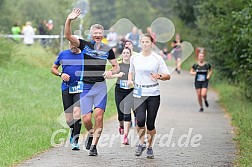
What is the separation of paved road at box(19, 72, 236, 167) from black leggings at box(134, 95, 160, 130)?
2.03 ft

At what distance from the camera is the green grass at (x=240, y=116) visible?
12.4 metres

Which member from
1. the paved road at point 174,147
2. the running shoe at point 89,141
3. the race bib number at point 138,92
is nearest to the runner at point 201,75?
the paved road at point 174,147

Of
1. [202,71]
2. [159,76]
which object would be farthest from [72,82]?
[202,71]

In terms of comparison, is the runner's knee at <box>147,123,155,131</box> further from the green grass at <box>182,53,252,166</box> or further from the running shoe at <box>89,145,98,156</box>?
the green grass at <box>182,53,252,166</box>

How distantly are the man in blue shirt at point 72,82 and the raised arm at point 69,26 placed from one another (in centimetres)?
78

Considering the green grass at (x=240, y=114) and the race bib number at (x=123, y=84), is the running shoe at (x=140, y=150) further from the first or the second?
the race bib number at (x=123, y=84)

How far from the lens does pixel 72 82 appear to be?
42.7ft

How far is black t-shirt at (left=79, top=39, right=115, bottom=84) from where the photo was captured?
1221 cm

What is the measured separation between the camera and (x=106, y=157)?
12172 millimetres

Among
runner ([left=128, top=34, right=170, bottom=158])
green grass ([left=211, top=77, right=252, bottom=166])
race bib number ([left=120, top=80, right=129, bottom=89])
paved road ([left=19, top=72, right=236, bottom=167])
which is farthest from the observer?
race bib number ([left=120, top=80, right=129, bottom=89])

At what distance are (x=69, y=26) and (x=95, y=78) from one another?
1272mm

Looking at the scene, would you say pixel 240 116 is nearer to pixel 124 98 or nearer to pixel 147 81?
pixel 124 98

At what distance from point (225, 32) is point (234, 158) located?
36.0 ft

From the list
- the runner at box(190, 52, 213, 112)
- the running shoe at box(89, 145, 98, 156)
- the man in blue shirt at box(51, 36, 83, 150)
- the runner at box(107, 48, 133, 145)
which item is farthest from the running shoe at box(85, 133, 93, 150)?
the runner at box(190, 52, 213, 112)
